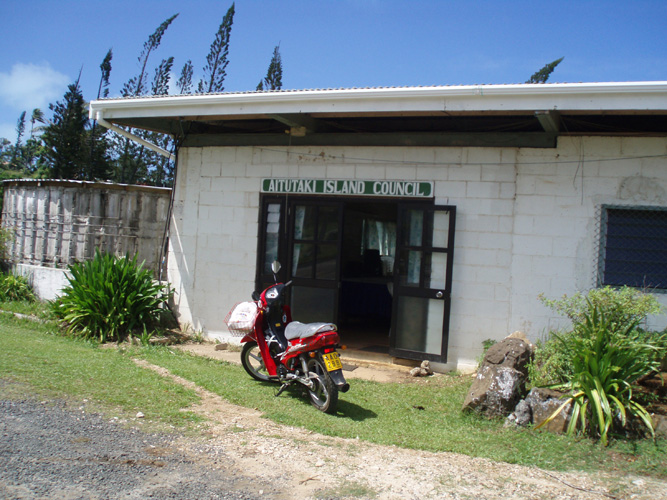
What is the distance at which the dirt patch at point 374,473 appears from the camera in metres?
3.76

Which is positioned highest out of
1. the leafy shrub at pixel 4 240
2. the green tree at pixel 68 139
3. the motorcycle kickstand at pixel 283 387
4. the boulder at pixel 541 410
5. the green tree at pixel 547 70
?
the green tree at pixel 547 70

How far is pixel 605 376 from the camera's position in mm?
4984

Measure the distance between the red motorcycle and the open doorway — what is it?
186 inches

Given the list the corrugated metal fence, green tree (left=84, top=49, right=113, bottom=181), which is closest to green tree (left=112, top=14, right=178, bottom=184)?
green tree (left=84, top=49, right=113, bottom=181)

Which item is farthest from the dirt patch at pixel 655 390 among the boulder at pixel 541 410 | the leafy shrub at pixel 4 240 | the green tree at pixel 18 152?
the green tree at pixel 18 152

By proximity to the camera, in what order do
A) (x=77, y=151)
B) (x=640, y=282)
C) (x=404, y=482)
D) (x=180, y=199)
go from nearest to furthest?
(x=404, y=482) < (x=640, y=282) < (x=180, y=199) < (x=77, y=151)

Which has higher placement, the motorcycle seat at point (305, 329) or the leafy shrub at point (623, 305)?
the leafy shrub at point (623, 305)

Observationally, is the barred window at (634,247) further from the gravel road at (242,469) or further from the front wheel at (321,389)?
the front wheel at (321,389)

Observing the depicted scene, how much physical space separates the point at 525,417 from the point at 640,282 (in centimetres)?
283

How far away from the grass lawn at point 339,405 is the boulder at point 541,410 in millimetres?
126

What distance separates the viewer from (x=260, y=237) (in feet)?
28.2

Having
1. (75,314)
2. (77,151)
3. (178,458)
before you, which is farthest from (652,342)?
(77,151)

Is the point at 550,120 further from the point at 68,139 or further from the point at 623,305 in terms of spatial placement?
the point at 68,139

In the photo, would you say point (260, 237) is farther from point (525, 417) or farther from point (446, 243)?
point (525, 417)
